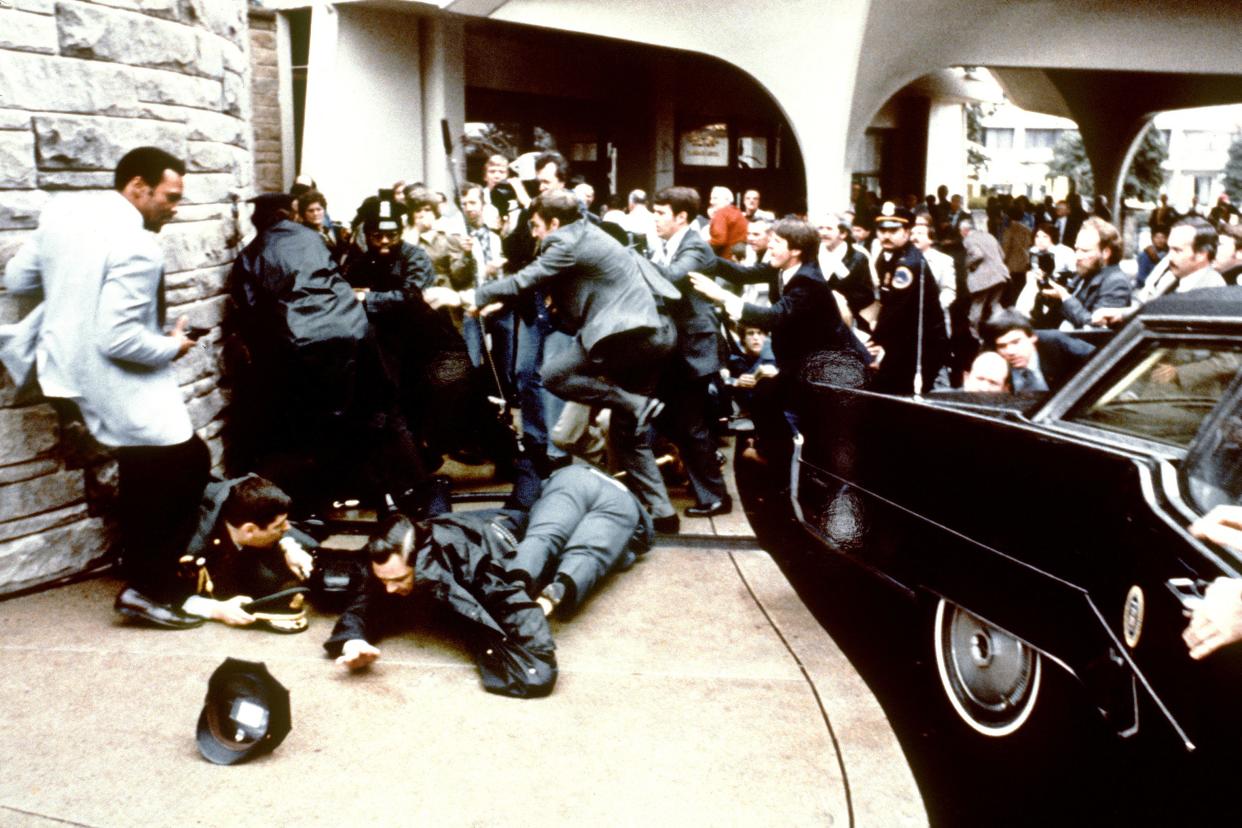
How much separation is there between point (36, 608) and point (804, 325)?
13.6 ft

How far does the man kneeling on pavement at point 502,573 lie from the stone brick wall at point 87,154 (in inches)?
62.3

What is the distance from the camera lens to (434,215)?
888cm

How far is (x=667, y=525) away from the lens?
268 inches

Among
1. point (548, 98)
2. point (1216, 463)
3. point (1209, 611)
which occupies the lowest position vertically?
point (1209, 611)

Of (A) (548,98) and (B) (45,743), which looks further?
(A) (548,98)

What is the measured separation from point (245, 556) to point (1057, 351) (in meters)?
3.99

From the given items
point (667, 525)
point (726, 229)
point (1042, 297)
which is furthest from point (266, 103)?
point (667, 525)

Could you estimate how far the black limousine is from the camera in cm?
311

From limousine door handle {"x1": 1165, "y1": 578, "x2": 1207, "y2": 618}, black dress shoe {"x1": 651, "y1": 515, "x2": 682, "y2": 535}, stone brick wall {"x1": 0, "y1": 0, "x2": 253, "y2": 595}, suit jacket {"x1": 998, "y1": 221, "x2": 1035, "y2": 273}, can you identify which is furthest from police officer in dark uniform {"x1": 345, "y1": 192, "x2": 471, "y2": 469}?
suit jacket {"x1": 998, "y1": 221, "x2": 1035, "y2": 273}

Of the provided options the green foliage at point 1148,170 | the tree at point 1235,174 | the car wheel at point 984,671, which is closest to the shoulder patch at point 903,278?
the car wheel at point 984,671

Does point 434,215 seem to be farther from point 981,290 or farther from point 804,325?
point 981,290

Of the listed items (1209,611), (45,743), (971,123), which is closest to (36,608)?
(45,743)

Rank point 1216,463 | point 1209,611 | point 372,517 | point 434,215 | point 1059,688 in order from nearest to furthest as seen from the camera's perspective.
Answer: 1. point 1209,611
2. point 1216,463
3. point 1059,688
4. point 372,517
5. point 434,215

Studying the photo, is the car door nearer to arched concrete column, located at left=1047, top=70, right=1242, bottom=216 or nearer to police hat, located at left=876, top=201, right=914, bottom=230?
police hat, located at left=876, top=201, right=914, bottom=230
